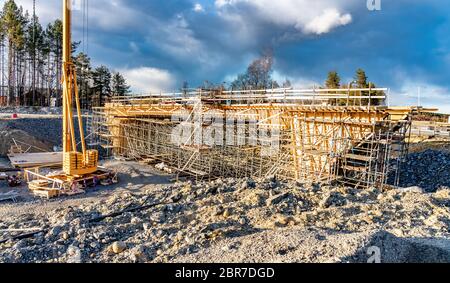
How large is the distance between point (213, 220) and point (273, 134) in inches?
415

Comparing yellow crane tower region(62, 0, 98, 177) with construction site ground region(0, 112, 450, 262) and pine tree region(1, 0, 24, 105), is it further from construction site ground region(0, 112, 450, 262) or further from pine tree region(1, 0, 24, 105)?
pine tree region(1, 0, 24, 105)

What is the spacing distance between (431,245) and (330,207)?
9.02 feet

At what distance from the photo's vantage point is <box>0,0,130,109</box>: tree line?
48969 millimetres

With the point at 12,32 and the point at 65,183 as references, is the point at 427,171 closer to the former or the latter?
the point at 65,183

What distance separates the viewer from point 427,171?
59.6 feet

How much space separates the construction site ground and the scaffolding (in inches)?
149

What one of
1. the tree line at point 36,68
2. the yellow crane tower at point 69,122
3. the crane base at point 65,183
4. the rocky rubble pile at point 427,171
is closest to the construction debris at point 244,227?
the crane base at point 65,183

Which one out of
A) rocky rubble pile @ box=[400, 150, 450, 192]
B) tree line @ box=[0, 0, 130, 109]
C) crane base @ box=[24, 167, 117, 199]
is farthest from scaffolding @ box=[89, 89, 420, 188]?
tree line @ box=[0, 0, 130, 109]

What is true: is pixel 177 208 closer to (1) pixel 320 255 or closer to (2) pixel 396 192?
(1) pixel 320 255

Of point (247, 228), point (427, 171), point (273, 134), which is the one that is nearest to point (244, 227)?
point (247, 228)

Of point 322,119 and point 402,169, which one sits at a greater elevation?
point 322,119

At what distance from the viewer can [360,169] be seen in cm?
1336

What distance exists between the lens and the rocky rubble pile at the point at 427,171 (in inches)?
660

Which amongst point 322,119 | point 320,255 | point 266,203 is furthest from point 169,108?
point 320,255
